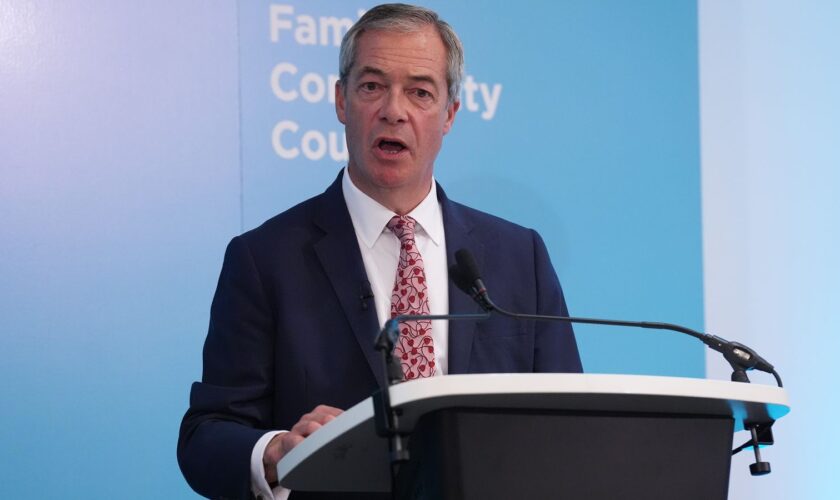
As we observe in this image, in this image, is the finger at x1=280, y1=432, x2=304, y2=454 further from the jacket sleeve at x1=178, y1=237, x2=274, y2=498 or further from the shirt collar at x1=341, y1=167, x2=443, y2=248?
the shirt collar at x1=341, y1=167, x2=443, y2=248

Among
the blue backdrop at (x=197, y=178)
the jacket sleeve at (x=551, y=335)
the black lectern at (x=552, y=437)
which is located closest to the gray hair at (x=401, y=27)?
the jacket sleeve at (x=551, y=335)

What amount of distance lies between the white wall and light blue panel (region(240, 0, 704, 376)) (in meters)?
0.08

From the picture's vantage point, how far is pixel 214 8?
122 inches

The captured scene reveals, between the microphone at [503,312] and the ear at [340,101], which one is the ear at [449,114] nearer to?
the ear at [340,101]

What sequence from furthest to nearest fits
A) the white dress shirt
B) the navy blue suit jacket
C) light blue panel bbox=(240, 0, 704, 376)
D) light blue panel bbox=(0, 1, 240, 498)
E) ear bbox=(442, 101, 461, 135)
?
light blue panel bbox=(240, 0, 704, 376), light blue panel bbox=(0, 1, 240, 498), ear bbox=(442, 101, 461, 135), the white dress shirt, the navy blue suit jacket

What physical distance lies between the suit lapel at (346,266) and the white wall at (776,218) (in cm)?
169

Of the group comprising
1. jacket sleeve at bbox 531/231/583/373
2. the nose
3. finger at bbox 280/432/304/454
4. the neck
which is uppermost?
the nose

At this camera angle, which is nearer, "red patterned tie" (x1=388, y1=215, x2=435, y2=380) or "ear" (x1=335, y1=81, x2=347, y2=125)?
"red patterned tie" (x1=388, y1=215, x2=435, y2=380)

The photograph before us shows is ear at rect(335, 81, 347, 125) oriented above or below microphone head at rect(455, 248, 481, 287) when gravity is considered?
above

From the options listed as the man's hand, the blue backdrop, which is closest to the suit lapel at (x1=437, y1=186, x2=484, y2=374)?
the man's hand

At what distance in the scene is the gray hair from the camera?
2506mm

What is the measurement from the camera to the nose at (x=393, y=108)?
96.1 inches

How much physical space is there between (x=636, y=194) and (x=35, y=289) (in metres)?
1.91

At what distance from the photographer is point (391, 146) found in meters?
2.49
